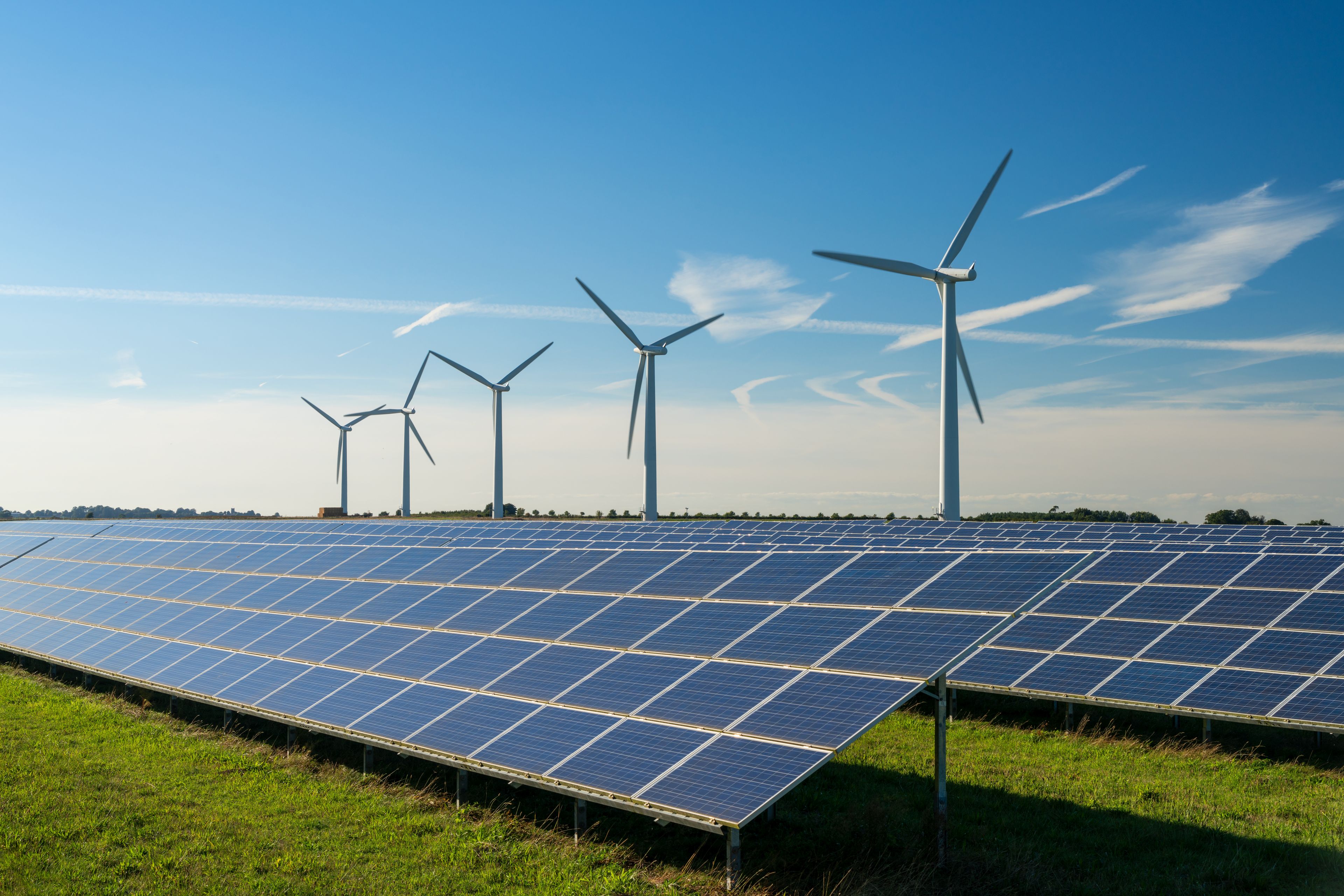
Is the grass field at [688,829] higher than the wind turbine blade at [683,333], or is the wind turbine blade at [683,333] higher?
the wind turbine blade at [683,333]

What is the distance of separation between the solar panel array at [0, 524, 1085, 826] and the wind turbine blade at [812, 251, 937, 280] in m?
30.0

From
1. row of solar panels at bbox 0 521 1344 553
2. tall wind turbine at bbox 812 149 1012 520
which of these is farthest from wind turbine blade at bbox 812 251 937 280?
row of solar panels at bbox 0 521 1344 553

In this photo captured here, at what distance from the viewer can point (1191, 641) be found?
23.0 metres

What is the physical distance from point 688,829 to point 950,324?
4188 cm

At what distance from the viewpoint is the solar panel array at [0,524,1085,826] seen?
1382 centimetres

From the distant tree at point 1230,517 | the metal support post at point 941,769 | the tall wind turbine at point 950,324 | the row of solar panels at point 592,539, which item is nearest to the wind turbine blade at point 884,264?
the tall wind turbine at point 950,324

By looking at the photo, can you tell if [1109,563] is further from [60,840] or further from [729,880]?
[60,840]

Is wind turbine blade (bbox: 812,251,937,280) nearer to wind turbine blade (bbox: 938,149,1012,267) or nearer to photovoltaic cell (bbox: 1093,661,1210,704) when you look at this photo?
wind turbine blade (bbox: 938,149,1012,267)

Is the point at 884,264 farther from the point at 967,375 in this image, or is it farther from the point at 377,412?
the point at 377,412

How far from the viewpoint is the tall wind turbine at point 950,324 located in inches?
2003

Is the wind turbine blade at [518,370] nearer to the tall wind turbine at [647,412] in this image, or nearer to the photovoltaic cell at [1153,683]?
the tall wind turbine at [647,412]

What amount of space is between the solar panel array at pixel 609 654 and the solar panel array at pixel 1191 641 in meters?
7.80

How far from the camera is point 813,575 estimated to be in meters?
18.9

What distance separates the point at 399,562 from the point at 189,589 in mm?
10824
